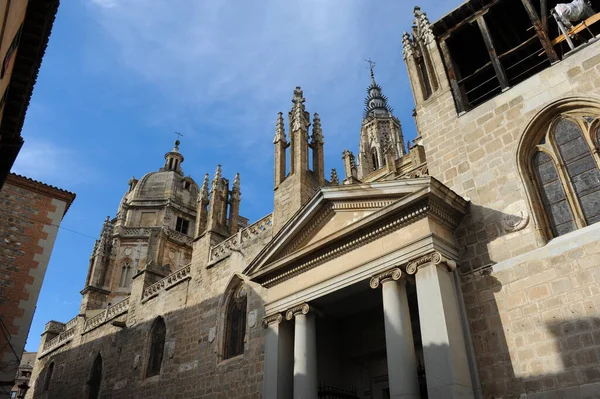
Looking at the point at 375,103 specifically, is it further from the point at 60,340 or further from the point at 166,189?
the point at 60,340

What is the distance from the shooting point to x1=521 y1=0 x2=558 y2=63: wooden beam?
352 inches

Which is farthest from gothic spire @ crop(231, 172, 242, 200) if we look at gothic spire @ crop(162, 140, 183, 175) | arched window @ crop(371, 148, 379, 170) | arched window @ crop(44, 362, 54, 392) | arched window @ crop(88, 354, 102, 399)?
arched window @ crop(371, 148, 379, 170)

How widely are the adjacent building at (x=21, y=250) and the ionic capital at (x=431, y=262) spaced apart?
1098cm

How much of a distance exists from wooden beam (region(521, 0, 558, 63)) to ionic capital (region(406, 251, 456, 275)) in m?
4.41

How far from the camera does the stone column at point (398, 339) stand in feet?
24.0

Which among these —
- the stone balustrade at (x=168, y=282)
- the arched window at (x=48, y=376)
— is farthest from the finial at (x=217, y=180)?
the arched window at (x=48, y=376)

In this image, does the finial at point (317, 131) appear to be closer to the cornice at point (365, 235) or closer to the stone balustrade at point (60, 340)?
the cornice at point (365, 235)

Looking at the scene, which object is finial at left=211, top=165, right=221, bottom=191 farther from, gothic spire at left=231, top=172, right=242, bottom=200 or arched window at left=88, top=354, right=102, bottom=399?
arched window at left=88, top=354, right=102, bottom=399

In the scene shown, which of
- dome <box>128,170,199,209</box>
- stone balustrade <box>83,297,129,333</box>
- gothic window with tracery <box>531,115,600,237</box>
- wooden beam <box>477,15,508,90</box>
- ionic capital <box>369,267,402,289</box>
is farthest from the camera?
dome <box>128,170,199,209</box>

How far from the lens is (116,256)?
34.0 metres

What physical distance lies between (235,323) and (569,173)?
31.8ft

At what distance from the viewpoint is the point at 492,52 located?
9961mm

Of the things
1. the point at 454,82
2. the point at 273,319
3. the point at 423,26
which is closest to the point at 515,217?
the point at 454,82

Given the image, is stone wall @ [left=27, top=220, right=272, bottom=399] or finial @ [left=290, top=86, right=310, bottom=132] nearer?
stone wall @ [left=27, top=220, right=272, bottom=399]
